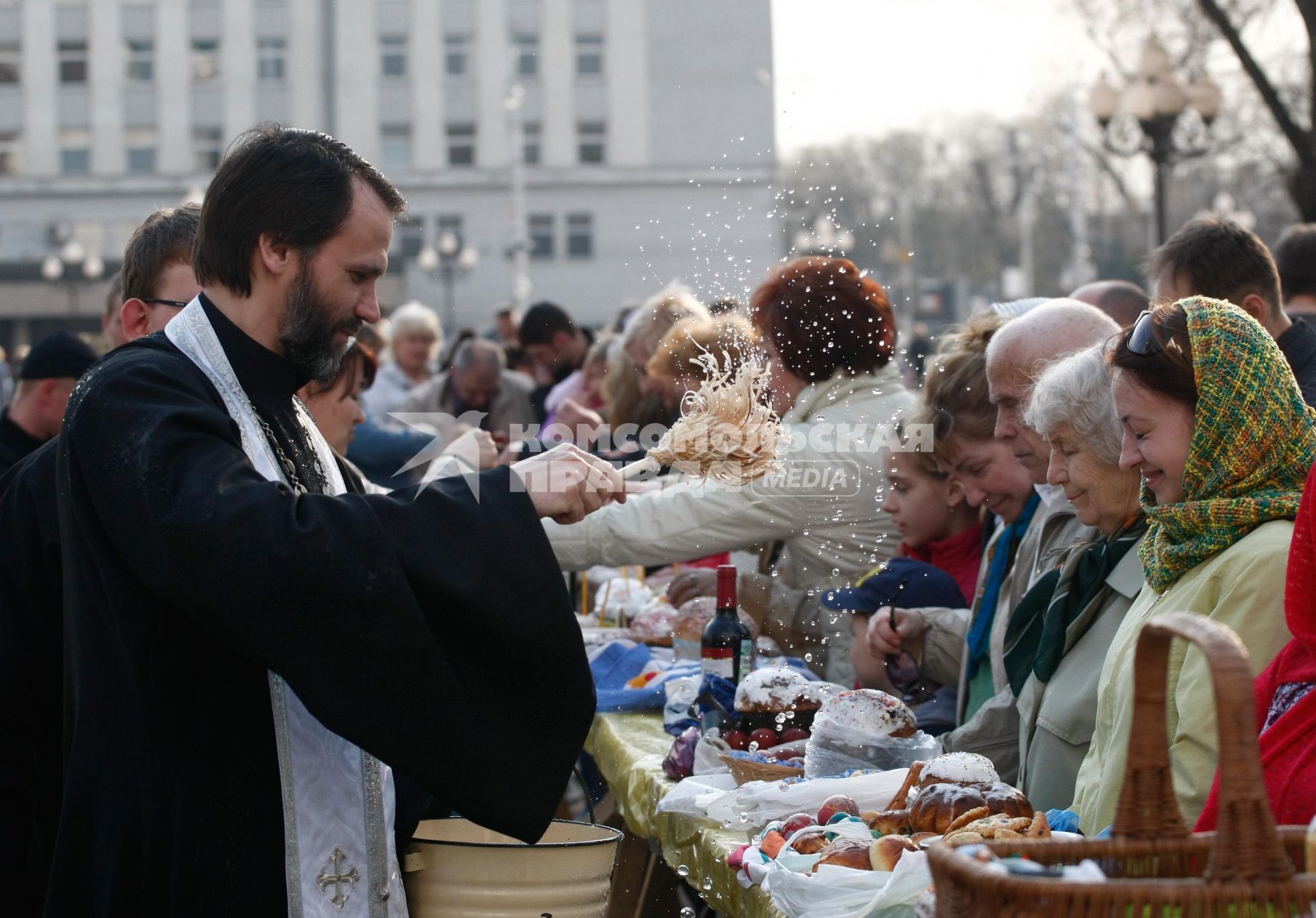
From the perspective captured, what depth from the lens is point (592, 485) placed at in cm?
256

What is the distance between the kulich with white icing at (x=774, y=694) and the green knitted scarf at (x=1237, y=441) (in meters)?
1.17

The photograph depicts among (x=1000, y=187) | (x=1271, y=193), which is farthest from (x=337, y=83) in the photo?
(x=1271, y=193)

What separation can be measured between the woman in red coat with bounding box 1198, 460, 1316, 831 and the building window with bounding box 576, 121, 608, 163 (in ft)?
154

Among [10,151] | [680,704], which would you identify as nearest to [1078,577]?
[680,704]

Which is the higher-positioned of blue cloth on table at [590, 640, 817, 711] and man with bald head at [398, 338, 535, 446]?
man with bald head at [398, 338, 535, 446]

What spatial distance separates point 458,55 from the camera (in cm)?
4912

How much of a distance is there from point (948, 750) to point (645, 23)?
151ft

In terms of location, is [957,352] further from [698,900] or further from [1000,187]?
[1000,187]

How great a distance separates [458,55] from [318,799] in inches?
1927

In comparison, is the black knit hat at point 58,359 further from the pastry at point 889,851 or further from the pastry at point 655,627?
the pastry at point 889,851

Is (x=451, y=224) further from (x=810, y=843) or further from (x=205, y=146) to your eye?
(x=810, y=843)

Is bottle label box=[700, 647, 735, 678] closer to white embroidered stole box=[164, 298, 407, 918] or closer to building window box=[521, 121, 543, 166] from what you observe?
white embroidered stole box=[164, 298, 407, 918]

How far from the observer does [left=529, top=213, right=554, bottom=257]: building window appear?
48.0 m

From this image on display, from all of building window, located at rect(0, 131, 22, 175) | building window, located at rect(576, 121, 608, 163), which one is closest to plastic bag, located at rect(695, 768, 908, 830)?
building window, located at rect(576, 121, 608, 163)
